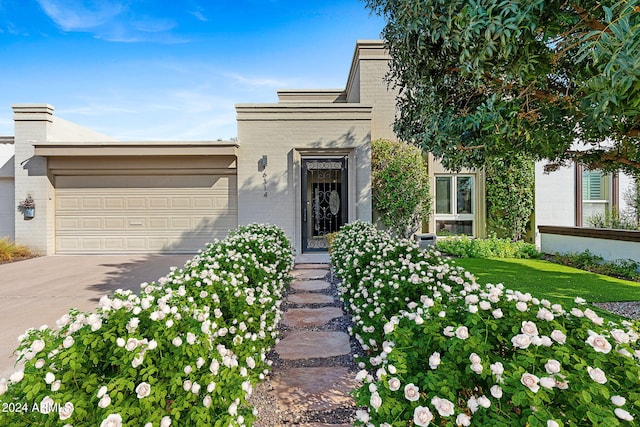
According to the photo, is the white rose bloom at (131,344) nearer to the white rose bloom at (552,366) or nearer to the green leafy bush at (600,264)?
the white rose bloom at (552,366)

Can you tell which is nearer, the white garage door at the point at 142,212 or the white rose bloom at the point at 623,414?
the white rose bloom at the point at 623,414

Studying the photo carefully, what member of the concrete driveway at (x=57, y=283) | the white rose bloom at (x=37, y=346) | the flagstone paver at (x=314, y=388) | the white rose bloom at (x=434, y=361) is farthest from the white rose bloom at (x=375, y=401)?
the concrete driveway at (x=57, y=283)

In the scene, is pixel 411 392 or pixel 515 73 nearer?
pixel 411 392

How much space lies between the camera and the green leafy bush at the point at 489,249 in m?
8.45

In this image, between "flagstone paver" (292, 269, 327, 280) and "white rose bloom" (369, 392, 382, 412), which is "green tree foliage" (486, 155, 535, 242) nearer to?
"flagstone paver" (292, 269, 327, 280)

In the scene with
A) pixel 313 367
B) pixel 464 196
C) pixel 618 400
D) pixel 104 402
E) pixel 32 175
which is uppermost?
pixel 32 175

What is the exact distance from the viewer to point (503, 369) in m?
1.16

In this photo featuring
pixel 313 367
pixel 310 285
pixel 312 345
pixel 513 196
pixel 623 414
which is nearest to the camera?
pixel 623 414

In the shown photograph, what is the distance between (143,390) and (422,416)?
1.12 m

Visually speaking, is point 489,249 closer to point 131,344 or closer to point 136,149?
point 131,344

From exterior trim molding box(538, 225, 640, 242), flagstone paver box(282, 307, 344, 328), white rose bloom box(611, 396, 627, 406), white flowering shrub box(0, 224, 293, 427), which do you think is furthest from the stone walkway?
exterior trim molding box(538, 225, 640, 242)

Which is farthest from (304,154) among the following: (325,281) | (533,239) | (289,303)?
(533,239)

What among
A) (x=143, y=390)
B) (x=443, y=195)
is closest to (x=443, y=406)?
(x=143, y=390)

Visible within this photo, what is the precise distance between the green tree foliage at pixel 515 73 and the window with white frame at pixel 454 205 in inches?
214
